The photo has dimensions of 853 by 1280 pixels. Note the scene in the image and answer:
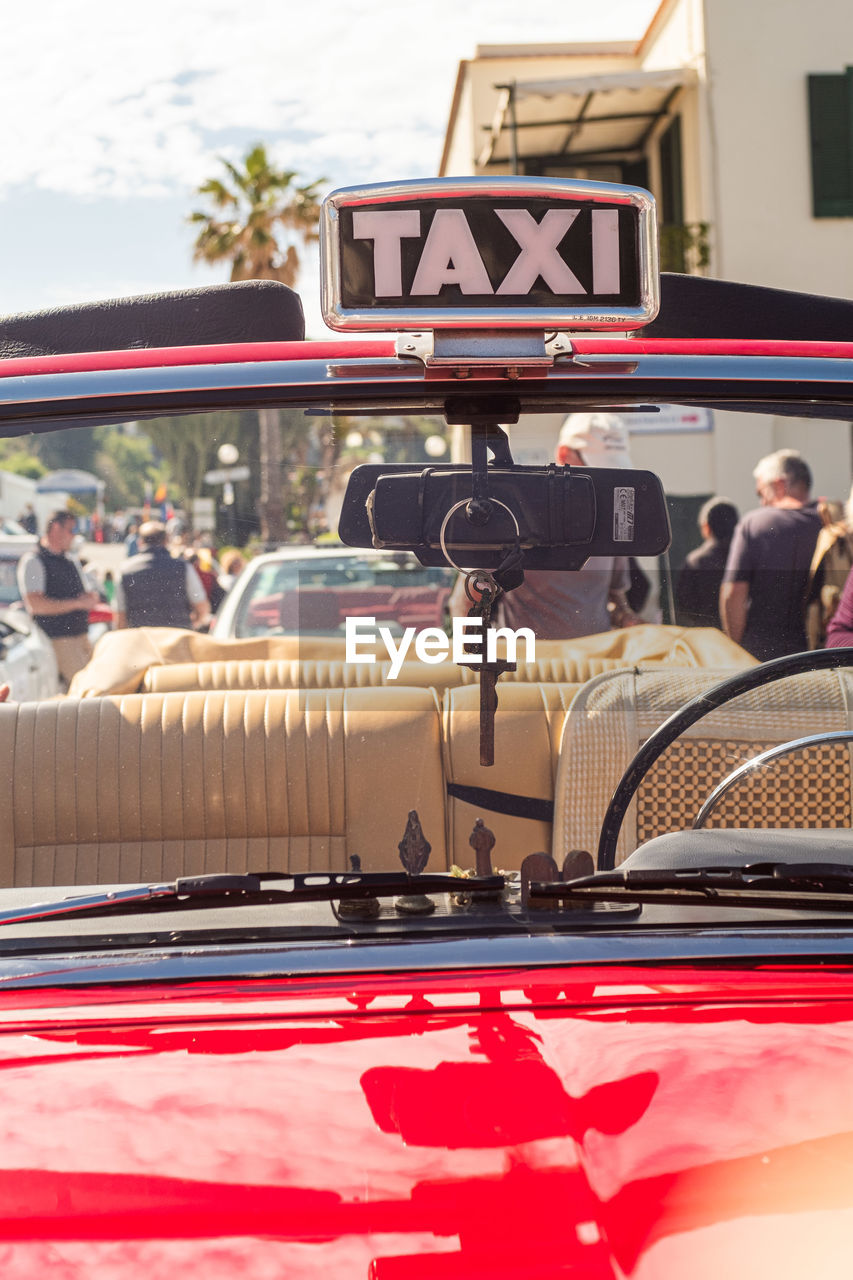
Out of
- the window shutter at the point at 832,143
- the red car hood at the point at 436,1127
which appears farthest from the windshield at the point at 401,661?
the window shutter at the point at 832,143

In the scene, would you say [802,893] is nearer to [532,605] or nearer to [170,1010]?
[532,605]

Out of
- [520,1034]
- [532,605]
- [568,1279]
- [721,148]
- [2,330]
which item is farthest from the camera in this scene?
[721,148]

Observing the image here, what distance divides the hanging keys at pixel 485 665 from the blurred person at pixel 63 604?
49cm

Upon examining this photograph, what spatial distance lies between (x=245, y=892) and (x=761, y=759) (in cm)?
73

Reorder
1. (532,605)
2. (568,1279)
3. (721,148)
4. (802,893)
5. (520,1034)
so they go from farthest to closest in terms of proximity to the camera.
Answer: (721,148), (532,605), (802,893), (520,1034), (568,1279)

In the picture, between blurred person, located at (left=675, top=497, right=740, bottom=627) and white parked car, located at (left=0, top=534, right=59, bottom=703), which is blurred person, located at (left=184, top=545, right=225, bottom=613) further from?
blurred person, located at (left=675, top=497, right=740, bottom=627)

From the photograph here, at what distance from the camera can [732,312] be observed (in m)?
2.27

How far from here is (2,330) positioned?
7.32ft

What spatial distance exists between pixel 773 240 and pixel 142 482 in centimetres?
1503

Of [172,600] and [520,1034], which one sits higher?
[172,600]

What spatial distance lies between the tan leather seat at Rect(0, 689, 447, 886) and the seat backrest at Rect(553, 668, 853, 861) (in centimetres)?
19

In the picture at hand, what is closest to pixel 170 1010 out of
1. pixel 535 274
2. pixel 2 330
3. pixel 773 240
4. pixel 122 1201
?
pixel 122 1201

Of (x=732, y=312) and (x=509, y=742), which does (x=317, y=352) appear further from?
(x=732, y=312)

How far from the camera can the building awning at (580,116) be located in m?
13.8
